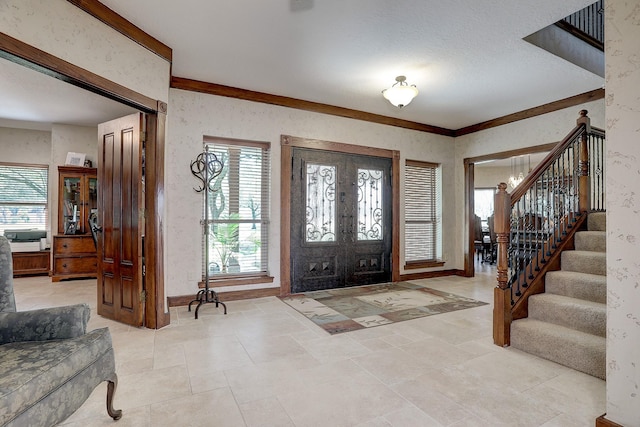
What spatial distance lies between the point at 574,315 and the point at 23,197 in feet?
29.5

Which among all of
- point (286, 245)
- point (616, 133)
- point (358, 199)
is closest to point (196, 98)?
point (286, 245)

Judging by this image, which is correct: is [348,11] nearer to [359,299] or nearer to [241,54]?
[241,54]

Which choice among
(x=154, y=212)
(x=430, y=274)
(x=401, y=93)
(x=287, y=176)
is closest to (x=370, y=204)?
(x=287, y=176)

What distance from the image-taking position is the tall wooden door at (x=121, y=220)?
338 centimetres

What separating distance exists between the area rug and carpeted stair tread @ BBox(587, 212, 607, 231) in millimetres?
1540

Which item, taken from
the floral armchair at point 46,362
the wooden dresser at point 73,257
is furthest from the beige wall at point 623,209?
the wooden dresser at point 73,257

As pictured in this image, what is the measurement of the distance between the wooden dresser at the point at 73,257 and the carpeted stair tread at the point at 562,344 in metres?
6.73

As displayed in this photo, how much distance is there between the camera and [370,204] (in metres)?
5.57

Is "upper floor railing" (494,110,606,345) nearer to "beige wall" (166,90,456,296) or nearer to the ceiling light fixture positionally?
the ceiling light fixture

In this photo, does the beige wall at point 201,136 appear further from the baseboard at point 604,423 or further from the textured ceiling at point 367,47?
the baseboard at point 604,423

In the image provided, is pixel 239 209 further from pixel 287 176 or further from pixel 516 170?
pixel 516 170

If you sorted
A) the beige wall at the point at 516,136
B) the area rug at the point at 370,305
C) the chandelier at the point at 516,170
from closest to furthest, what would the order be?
the area rug at the point at 370,305 → the beige wall at the point at 516,136 → the chandelier at the point at 516,170

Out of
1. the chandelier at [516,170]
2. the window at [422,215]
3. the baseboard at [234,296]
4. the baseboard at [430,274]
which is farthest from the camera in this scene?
the chandelier at [516,170]

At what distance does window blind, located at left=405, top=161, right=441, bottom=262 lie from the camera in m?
6.07
